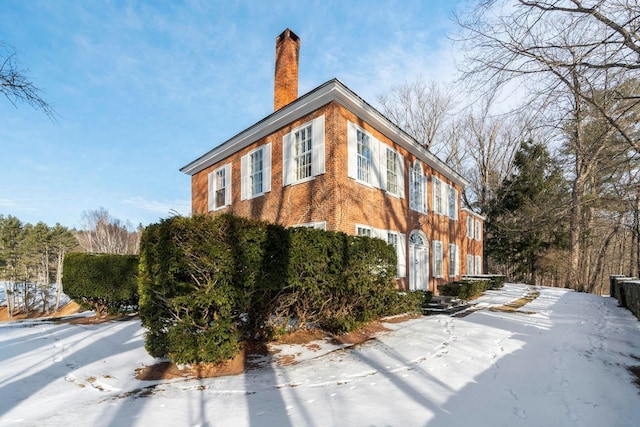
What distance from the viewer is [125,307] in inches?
422

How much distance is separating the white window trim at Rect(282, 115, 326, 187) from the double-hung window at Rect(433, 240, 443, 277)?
830 cm

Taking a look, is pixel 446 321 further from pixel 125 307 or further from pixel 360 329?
pixel 125 307

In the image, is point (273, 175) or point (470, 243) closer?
point (273, 175)

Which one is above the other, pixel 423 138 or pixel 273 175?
pixel 423 138

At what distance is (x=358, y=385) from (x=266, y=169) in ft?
29.0

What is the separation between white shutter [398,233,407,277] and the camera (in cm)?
1239

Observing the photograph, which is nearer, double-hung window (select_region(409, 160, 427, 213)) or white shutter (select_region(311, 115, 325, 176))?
white shutter (select_region(311, 115, 325, 176))

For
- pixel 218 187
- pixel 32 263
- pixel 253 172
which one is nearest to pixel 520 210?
pixel 253 172

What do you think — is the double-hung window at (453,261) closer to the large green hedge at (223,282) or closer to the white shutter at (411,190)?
the white shutter at (411,190)

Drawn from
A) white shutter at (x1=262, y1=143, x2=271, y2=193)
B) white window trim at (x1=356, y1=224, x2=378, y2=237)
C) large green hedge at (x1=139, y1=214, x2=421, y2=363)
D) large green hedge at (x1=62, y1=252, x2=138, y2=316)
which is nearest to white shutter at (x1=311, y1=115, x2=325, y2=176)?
white window trim at (x1=356, y1=224, x2=378, y2=237)

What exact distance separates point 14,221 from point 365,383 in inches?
1331

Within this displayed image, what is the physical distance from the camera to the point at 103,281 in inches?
399

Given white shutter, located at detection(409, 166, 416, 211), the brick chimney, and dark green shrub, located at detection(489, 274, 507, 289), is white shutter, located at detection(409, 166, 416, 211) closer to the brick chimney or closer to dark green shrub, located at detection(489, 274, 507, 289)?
the brick chimney

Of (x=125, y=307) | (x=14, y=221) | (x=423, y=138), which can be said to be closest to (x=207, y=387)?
(x=125, y=307)
